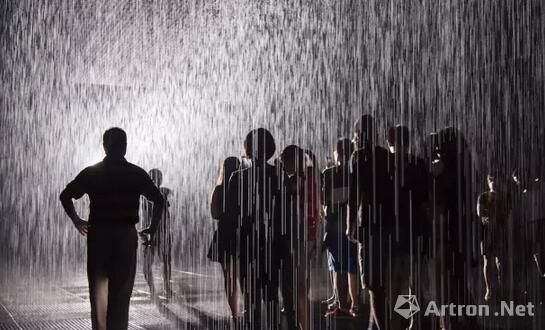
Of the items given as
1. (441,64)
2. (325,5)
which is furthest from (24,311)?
(441,64)

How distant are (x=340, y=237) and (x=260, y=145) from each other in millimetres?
2097

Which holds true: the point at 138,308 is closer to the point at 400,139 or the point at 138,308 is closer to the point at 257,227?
the point at 257,227

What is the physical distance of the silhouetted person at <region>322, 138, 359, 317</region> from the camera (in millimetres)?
5168

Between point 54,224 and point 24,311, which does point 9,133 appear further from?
point 24,311

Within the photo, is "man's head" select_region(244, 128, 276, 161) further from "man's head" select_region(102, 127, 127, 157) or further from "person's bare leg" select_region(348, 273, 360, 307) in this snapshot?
"person's bare leg" select_region(348, 273, 360, 307)

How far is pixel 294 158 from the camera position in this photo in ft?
16.0

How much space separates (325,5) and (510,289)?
5484 mm

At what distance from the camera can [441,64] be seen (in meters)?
13.1

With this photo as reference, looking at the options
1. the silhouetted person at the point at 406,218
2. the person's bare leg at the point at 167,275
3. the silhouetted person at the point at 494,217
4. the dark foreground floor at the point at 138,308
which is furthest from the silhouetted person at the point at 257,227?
the person's bare leg at the point at 167,275

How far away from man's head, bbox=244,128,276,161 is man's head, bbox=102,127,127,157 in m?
0.80

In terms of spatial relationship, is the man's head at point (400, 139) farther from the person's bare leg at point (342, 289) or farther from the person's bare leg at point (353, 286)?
the person's bare leg at point (342, 289)

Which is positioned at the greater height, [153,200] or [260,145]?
[260,145]

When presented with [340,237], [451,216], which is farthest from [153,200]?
[340,237]

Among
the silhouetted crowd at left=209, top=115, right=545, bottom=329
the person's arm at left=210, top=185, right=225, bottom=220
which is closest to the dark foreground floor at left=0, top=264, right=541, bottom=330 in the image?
the silhouetted crowd at left=209, top=115, right=545, bottom=329
